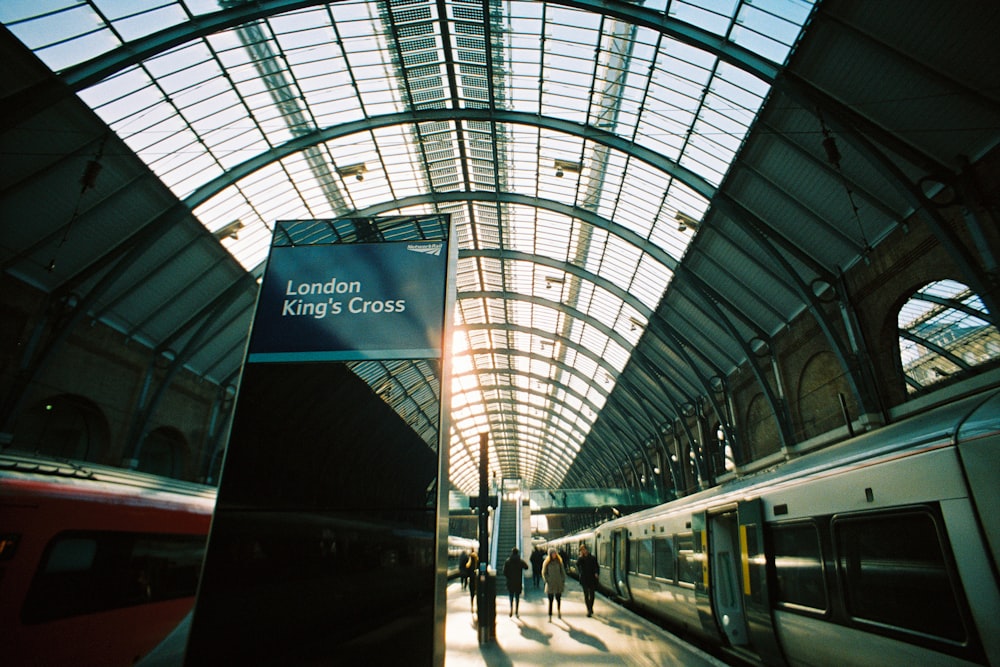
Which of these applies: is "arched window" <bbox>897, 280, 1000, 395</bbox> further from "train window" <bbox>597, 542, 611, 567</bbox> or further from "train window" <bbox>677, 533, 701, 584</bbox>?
"train window" <bbox>597, 542, 611, 567</bbox>

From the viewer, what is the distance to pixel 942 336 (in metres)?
13.2

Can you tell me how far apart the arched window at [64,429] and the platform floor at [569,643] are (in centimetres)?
1490

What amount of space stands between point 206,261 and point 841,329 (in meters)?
23.0

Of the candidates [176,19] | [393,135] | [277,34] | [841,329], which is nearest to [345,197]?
[393,135]

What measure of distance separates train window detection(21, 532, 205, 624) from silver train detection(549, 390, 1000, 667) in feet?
29.6

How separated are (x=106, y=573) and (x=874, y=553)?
30.7 ft

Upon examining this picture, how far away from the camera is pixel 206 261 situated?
19812mm

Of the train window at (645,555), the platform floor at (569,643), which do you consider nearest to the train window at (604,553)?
the train window at (645,555)

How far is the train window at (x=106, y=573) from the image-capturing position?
5.99m

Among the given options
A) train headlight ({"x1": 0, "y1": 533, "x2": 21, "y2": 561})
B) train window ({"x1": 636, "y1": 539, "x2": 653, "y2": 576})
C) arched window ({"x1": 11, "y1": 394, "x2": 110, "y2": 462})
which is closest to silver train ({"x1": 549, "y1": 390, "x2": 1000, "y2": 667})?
train window ({"x1": 636, "y1": 539, "x2": 653, "y2": 576})

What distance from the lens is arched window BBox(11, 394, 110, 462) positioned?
16.3 m

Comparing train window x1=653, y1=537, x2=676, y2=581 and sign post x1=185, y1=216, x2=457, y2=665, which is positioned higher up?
sign post x1=185, y1=216, x2=457, y2=665

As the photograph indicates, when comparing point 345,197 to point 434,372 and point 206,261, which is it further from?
point 434,372

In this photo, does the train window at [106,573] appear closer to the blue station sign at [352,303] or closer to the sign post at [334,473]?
the sign post at [334,473]
